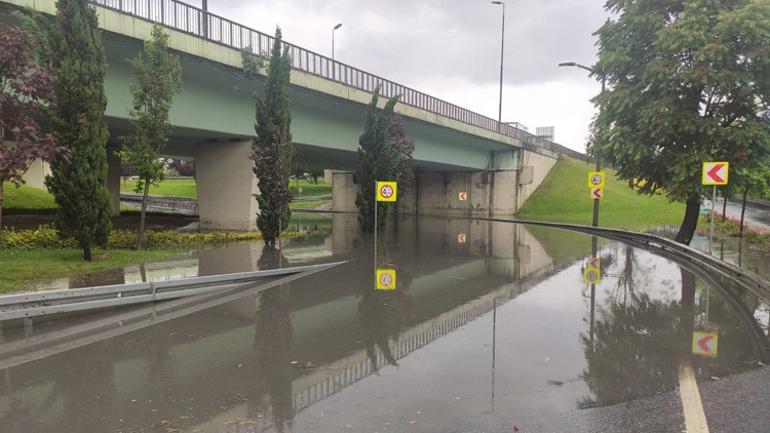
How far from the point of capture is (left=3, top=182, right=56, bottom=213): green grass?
22.0 m

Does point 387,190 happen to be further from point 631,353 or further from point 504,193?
point 504,193

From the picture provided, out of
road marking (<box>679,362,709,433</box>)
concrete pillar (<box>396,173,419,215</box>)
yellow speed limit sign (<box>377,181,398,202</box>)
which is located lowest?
road marking (<box>679,362,709,433</box>)

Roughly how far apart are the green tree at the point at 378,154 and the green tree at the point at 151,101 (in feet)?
36.8

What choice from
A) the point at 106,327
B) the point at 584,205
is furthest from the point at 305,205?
the point at 106,327

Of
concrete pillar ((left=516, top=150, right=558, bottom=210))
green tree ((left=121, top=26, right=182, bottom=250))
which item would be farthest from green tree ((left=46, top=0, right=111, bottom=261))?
concrete pillar ((left=516, top=150, right=558, bottom=210))

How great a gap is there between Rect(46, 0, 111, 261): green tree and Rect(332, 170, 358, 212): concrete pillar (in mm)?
37320

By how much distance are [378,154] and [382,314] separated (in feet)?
54.0

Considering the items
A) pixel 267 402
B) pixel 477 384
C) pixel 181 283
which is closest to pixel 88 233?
pixel 181 283

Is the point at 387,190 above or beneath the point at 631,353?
above

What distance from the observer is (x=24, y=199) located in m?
23.2

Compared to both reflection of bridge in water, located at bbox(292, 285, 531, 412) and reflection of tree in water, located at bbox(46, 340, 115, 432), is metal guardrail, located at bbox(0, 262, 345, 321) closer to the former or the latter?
reflection of tree in water, located at bbox(46, 340, 115, 432)

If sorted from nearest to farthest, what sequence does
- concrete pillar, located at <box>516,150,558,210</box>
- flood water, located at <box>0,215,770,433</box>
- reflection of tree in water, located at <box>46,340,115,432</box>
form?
reflection of tree in water, located at <box>46,340,115,432</box> < flood water, located at <box>0,215,770,433</box> < concrete pillar, located at <box>516,150,558,210</box>

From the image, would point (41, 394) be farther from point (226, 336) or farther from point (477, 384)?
point (477, 384)

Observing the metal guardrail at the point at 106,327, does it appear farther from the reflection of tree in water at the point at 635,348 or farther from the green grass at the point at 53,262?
the reflection of tree in water at the point at 635,348
